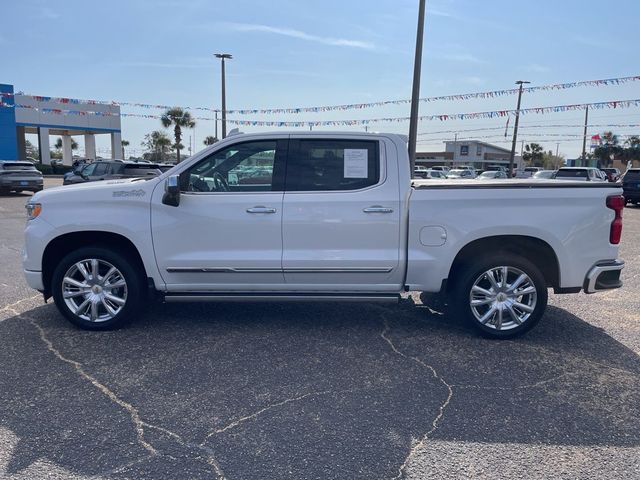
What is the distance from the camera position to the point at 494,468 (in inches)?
119

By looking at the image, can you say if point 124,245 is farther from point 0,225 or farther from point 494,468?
point 0,225

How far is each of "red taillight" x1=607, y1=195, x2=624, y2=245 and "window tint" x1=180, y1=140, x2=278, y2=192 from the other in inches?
125

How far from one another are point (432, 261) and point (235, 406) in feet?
7.59

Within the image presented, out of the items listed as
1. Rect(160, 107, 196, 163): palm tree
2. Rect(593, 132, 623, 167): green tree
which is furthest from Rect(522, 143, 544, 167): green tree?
Rect(160, 107, 196, 163): palm tree

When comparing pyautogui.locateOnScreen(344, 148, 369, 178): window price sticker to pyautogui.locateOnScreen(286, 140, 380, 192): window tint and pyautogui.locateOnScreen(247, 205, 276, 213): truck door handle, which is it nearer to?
pyautogui.locateOnScreen(286, 140, 380, 192): window tint

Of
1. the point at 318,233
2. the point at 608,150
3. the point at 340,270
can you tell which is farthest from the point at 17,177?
the point at 608,150

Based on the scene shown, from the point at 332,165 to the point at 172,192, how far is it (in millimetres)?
1531

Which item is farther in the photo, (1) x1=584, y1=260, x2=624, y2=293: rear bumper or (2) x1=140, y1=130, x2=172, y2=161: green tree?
(2) x1=140, y1=130, x2=172, y2=161: green tree

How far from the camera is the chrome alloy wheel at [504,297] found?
500cm

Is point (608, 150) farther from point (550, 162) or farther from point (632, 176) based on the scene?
point (632, 176)

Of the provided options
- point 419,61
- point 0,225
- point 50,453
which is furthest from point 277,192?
point 0,225

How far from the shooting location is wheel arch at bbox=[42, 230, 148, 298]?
201 inches

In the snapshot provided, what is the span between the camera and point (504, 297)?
16.5 ft

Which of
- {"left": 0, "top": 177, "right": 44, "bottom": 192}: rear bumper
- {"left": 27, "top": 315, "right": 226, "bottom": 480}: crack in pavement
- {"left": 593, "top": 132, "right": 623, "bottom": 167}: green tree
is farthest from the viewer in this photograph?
{"left": 593, "top": 132, "right": 623, "bottom": 167}: green tree
